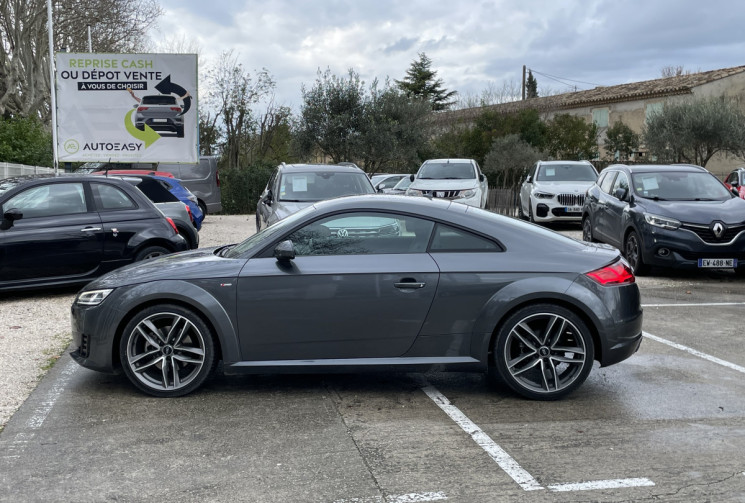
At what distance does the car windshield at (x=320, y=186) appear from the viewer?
40.6 ft

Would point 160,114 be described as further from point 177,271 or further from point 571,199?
point 177,271

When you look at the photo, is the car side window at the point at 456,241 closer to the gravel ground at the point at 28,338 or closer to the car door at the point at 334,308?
the car door at the point at 334,308

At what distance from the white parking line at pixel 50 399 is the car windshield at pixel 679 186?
9019mm

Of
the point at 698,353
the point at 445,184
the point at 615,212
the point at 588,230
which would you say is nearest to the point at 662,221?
the point at 615,212

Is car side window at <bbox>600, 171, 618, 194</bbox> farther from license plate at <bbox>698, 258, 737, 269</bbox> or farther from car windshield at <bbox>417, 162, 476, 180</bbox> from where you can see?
car windshield at <bbox>417, 162, 476, 180</bbox>

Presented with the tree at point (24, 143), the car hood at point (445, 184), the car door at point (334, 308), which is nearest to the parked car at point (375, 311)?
the car door at point (334, 308)

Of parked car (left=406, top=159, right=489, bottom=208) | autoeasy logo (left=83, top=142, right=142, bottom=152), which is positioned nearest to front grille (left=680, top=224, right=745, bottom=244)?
parked car (left=406, top=159, right=489, bottom=208)

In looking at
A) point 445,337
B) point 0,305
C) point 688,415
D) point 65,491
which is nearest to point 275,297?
point 445,337

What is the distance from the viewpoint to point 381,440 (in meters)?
4.67

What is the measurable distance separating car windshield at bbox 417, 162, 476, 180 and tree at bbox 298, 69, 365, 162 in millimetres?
11544

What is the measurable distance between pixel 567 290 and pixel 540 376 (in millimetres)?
669

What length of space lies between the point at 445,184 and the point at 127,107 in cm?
793

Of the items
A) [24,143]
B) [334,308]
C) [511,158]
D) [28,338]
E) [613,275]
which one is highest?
[24,143]

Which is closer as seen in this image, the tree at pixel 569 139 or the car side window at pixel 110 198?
the car side window at pixel 110 198
